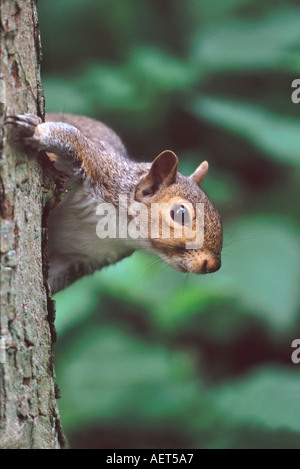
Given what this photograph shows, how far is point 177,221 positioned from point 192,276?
0.68 meters

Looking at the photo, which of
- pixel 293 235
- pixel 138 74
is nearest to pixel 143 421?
pixel 293 235

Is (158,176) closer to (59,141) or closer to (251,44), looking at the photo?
(59,141)

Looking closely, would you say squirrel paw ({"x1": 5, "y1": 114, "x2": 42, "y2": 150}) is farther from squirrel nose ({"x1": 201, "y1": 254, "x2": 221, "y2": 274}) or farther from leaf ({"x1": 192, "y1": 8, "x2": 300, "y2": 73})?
leaf ({"x1": 192, "y1": 8, "x2": 300, "y2": 73})

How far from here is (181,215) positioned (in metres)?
1.29

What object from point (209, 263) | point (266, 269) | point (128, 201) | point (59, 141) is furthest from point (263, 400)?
Result: point (59, 141)

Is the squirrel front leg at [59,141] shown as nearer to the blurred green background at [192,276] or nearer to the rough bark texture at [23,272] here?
the rough bark texture at [23,272]

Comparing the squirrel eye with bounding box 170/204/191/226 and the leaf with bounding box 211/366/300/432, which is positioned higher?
the squirrel eye with bounding box 170/204/191/226

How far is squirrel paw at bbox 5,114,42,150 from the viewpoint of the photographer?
92cm

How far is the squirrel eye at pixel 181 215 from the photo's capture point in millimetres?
1286

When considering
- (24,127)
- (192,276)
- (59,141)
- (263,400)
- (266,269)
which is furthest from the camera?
(192,276)

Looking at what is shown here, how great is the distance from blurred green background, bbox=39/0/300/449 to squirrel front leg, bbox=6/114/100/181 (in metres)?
0.53

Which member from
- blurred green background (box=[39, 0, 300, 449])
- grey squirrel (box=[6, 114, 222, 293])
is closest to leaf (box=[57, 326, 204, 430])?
blurred green background (box=[39, 0, 300, 449])

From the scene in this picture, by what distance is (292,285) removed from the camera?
1812mm

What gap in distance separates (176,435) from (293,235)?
68 centimetres
